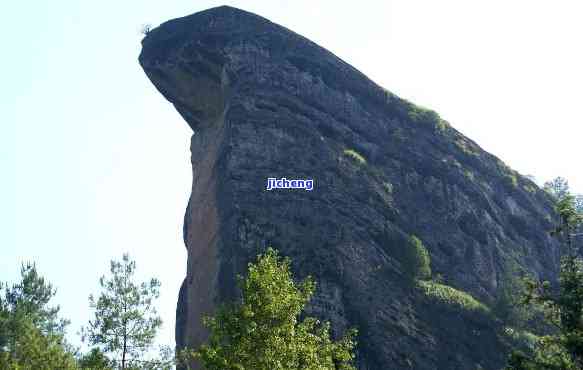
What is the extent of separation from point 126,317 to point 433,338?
31.2m

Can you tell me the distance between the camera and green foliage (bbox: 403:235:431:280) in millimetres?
58688

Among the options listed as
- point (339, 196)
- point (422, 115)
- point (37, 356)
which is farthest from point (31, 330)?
point (422, 115)

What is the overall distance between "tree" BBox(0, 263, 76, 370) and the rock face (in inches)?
517

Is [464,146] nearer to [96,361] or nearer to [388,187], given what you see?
[388,187]

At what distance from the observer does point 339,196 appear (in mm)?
60375

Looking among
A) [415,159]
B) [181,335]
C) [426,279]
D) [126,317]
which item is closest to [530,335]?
[426,279]

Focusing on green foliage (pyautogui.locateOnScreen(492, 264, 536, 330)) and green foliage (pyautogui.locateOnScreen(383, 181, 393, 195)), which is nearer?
green foliage (pyautogui.locateOnScreen(492, 264, 536, 330))

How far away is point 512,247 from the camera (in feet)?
225

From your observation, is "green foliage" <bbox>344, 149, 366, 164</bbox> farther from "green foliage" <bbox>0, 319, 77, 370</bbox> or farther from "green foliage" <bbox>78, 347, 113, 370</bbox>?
"green foliage" <bbox>78, 347, 113, 370</bbox>

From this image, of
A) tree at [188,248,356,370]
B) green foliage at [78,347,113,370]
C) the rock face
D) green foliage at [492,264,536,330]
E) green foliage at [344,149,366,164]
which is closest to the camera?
tree at [188,248,356,370]

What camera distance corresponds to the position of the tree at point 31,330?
1202 inches

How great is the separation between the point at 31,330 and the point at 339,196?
103 ft

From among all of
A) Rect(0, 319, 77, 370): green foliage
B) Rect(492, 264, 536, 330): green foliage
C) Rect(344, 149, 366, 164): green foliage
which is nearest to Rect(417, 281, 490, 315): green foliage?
Rect(492, 264, 536, 330): green foliage

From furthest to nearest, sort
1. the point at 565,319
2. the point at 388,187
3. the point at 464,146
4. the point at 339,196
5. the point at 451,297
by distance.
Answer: the point at 464,146 < the point at 388,187 < the point at 339,196 < the point at 451,297 < the point at 565,319
